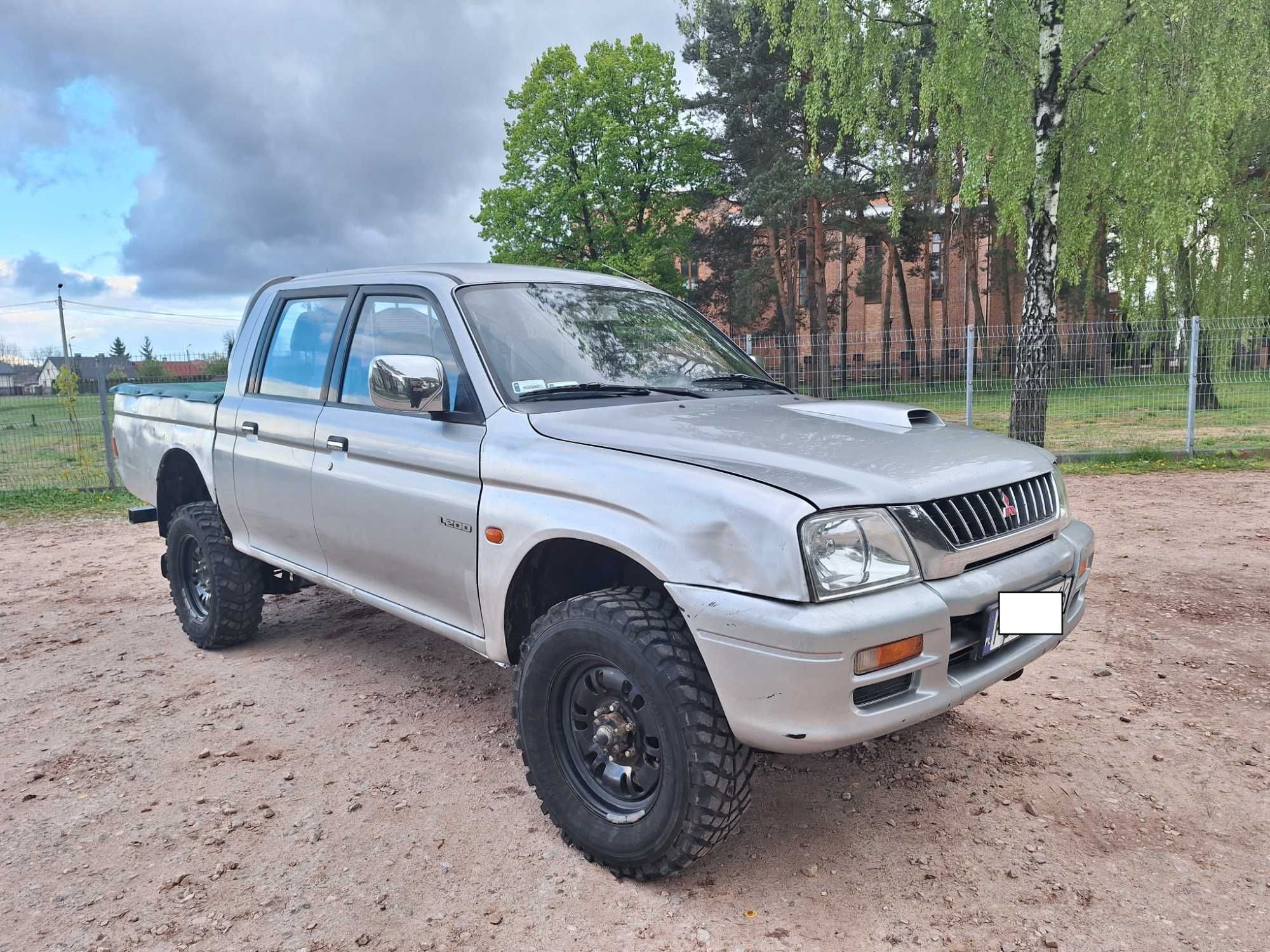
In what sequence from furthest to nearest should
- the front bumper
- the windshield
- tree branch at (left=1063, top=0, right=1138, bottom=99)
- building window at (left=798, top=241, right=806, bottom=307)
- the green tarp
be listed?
building window at (left=798, top=241, right=806, bottom=307)
tree branch at (left=1063, top=0, right=1138, bottom=99)
the green tarp
the windshield
the front bumper

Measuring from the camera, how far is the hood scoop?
314 cm

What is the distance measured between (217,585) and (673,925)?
3.34 metres

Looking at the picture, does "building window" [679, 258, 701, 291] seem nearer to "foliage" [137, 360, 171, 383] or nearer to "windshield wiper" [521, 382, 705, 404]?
"foliage" [137, 360, 171, 383]

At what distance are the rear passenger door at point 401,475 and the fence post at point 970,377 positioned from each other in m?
9.79

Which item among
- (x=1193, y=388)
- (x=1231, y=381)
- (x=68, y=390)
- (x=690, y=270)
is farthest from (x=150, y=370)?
(x=690, y=270)

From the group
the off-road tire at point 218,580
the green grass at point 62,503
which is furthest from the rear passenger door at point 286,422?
the green grass at point 62,503

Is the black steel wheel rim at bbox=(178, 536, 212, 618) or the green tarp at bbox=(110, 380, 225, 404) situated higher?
the green tarp at bbox=(110, 380, 225, 404)

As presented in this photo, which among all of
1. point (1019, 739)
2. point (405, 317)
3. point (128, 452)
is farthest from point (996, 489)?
point (128, 452)

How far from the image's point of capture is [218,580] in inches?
185

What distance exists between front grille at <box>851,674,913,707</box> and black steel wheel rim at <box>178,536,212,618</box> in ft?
12.9

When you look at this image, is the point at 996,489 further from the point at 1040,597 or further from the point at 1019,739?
the point at 1019,739

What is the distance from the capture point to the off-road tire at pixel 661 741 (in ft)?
7.88

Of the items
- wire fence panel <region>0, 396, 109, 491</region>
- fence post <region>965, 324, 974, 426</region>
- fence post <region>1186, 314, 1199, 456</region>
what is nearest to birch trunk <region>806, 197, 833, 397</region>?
fence post <region>965, 324, 974, 426</region>

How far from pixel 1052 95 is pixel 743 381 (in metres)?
8.88
